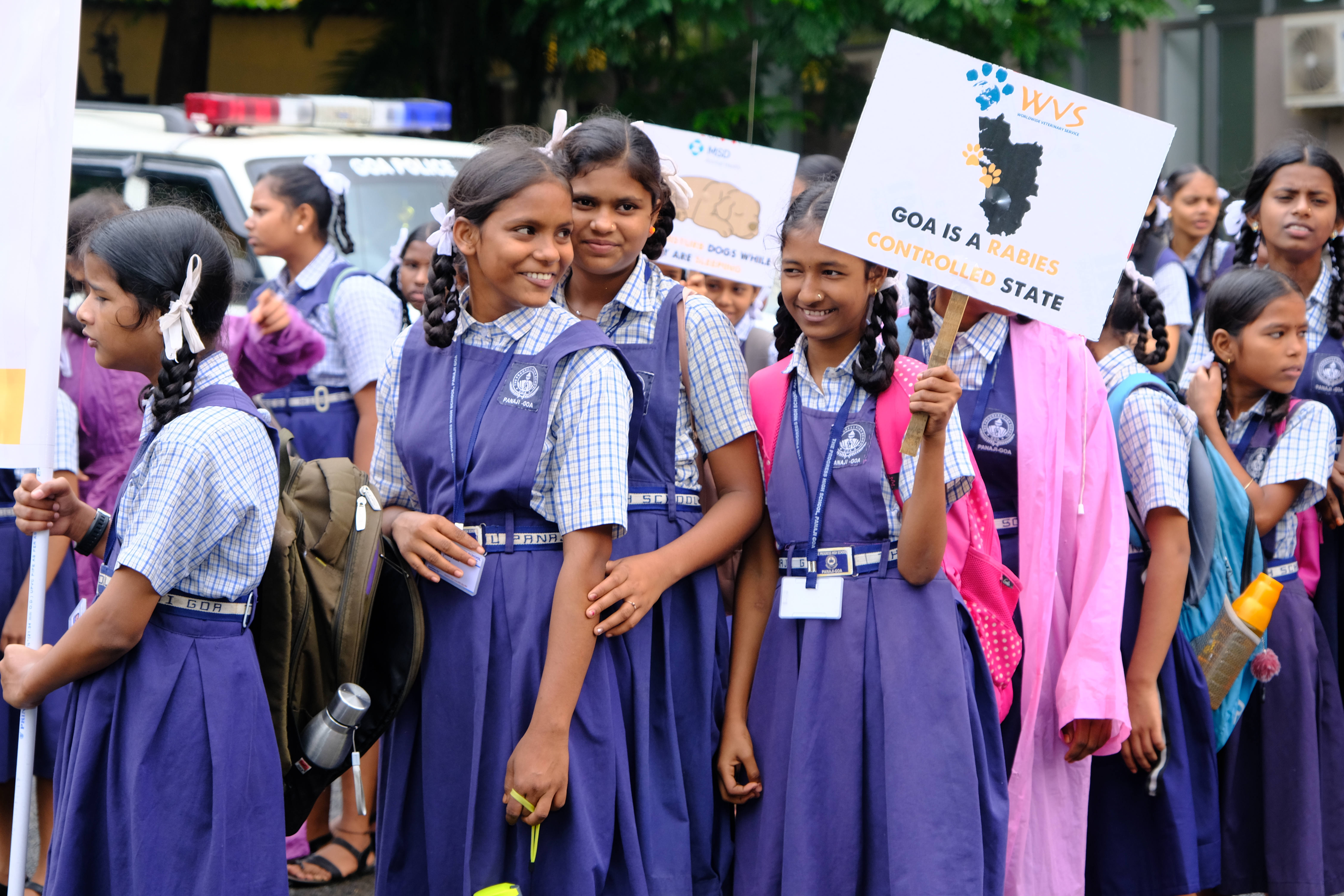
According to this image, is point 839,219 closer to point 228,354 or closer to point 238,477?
point 238,477

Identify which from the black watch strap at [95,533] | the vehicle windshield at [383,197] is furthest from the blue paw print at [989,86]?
the vehicle windshield at [383,197]

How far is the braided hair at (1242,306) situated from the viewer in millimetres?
4047

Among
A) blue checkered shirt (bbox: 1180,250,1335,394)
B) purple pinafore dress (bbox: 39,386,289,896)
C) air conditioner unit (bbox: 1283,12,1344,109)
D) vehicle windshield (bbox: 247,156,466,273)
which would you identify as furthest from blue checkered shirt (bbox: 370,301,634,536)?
air conditioner unit (bbox: 1283,12,1344,109)

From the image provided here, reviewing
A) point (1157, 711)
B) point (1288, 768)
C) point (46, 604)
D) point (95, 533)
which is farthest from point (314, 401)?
point (1288, 768)

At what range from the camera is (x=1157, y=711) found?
3.47m

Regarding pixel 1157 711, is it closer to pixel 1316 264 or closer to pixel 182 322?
pixel 1316 264

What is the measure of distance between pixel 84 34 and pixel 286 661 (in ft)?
44.7

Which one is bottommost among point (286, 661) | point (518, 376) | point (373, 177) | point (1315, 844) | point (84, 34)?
point (1315, 844)

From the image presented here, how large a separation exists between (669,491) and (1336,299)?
8.71 ft

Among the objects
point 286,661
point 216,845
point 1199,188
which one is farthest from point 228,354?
point 1199,188

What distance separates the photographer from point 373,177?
664cm

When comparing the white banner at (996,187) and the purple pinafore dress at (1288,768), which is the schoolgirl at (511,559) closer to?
the white banner at (996,187)

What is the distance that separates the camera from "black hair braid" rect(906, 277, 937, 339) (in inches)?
136

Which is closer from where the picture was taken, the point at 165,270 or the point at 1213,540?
the point at 165,270
